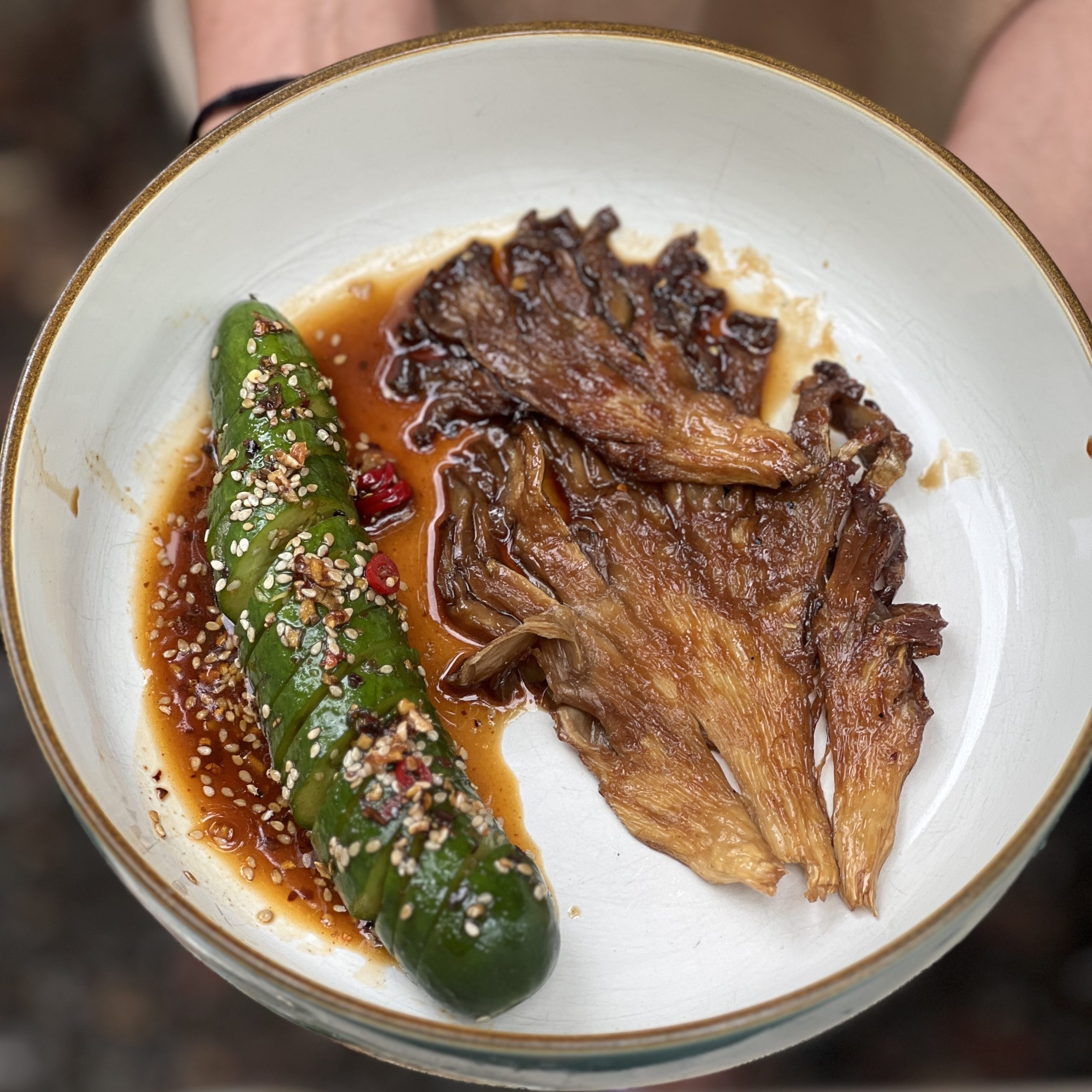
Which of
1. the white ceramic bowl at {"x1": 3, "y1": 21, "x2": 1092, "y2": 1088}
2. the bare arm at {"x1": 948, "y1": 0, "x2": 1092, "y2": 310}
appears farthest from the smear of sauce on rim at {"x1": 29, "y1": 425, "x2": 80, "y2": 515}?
the bare arm at {"x1": 948, "y1": 0, "x2": 1092, "y2": 310}

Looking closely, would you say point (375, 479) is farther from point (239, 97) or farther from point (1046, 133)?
point (1046, 133)

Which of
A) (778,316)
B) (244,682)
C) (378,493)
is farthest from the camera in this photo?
(778,316)

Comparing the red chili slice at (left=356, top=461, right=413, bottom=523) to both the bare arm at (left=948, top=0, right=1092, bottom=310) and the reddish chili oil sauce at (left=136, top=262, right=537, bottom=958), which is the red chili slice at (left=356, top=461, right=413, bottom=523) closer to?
the reddish chili oil sauce at (left=136, top=262, right=537, bottom=958)

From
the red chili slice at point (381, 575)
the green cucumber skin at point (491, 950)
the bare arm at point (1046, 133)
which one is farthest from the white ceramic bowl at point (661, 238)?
the bare arm at point (1046, 133)

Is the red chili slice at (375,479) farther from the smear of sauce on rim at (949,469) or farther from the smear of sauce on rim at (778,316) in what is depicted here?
the smear of sauce on rim at (949,469)

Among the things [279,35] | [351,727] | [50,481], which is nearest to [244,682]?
[351,727]

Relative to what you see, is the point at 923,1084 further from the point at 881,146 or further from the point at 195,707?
the point at 881,146
